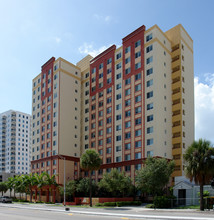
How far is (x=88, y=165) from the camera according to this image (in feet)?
202

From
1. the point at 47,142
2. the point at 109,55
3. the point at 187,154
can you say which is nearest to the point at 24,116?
the point at 47,142

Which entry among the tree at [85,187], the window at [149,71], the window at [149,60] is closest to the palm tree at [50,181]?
the tree at [85,187]

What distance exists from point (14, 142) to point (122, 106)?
12102 cm

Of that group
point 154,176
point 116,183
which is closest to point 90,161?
point 116,183

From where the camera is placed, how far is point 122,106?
8162 centimetres

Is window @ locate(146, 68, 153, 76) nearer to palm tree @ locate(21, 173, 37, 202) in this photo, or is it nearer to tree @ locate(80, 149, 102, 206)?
tree @ locate(80, 149, 102, 206)

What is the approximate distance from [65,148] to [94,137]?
9.19 metres

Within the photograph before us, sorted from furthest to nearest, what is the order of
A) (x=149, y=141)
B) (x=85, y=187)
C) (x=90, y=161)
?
(x=85, y=187) → (x=149, y=141) → (x=90, y=161)

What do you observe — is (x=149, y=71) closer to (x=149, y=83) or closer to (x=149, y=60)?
(x=149, y=60)

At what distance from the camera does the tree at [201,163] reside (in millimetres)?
42656

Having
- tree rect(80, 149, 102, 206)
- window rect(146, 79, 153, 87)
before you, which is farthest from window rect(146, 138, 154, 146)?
tree rect(80, 149, 102, 206)

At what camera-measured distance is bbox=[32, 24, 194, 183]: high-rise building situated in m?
74.7

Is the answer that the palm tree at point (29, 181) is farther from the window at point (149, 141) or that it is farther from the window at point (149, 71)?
the window at point (149, 71)

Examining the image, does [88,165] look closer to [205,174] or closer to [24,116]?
[205,174]
